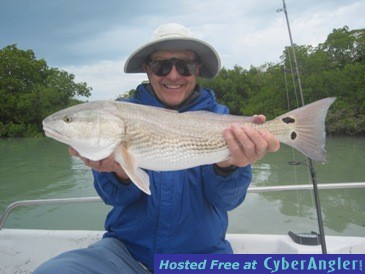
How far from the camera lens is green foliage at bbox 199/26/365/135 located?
94.3ft

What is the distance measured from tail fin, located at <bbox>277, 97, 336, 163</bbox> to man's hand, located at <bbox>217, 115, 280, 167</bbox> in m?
0.15

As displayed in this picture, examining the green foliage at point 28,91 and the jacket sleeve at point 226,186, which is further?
the green foliage at point 28,91

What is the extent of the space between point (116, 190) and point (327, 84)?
32808mm

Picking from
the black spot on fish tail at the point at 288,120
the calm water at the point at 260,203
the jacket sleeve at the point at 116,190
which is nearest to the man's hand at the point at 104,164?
the jacket sleeve at the point at 116,190

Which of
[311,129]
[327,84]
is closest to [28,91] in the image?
[327,84]

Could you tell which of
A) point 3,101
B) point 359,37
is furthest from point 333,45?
point 3,101

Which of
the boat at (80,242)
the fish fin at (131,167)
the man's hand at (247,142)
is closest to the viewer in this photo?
the fish fin at (131,167)

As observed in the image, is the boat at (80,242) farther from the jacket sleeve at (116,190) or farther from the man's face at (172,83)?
the man's face at (172,83)

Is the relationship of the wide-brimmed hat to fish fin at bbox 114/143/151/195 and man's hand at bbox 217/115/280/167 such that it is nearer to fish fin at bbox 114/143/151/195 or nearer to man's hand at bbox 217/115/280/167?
man's hand at bbox 217/115/280/167

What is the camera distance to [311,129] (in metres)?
2.47

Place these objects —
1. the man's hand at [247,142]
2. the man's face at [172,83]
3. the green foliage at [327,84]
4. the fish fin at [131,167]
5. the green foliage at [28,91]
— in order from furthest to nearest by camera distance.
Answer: the green foliage at [28,91]
the green foliage at [327,84]
the man's face at [172,83]
the man's hand at [247,142]
the fish fin at [131,167]

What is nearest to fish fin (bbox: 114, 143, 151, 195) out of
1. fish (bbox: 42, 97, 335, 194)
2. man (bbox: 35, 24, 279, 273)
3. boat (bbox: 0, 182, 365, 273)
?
fish (bbox: 42, 97, 335, 194)

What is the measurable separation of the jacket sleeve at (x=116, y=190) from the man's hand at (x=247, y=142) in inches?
33.7

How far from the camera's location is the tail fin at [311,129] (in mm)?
2432
